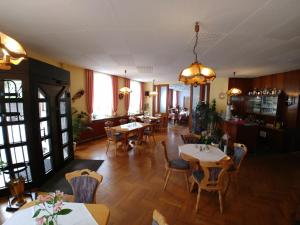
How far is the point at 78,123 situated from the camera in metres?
5.22

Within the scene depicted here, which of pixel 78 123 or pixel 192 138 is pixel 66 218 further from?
pixel 78 123

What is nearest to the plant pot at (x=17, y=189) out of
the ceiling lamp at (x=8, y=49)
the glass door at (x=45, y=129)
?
the glass door at (x=45, y=129)

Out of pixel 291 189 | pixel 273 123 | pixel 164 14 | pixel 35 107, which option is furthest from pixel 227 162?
pixel 273 123

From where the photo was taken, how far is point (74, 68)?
18.6 ft

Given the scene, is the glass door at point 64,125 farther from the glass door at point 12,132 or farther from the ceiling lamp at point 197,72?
the ceiling lamp at point 197,72

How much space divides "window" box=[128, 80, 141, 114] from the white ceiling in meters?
5.21

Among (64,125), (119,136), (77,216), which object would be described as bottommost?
(119,136)

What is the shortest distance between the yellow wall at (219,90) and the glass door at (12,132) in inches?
278

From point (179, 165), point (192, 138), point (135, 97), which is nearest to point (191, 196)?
point (179, 165)

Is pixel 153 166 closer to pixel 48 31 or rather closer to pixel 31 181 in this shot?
pixel 31 181

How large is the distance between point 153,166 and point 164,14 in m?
3.33

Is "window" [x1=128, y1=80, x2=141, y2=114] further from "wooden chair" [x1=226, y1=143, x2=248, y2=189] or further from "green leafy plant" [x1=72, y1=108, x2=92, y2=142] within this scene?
"wooden chair" [x1=226, y1=143, x2=248, y2=189]

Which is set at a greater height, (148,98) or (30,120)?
(148,98)

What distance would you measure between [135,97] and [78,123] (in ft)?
15.5
